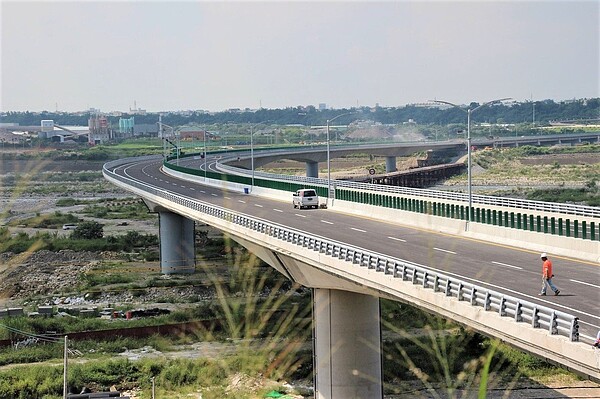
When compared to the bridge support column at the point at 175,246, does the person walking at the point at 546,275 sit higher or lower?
higher

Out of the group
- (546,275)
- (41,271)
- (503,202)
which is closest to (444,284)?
(546,275)

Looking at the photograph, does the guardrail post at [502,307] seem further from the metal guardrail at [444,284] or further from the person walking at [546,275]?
the person walking at [546,275]

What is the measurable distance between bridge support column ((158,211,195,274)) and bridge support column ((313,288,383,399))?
45513 millimetres

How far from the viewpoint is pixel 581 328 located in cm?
2395

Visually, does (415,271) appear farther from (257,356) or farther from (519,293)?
(257,356)

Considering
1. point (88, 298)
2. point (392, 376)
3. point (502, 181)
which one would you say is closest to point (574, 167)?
point (502, 181)

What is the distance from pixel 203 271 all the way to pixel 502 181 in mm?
93279

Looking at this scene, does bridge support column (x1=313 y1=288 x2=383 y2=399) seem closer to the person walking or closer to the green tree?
the person walking

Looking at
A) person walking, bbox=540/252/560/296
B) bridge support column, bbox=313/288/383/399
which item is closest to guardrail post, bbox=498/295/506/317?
person walking, bbox=540/252/560/296

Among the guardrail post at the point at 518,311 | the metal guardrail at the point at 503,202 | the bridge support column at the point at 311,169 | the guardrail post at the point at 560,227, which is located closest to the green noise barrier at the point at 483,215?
the guardrail post at the point at 560,227

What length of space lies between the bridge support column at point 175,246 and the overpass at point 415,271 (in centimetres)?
1852

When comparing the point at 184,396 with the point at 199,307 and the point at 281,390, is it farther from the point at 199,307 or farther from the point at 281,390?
the point at 199,307

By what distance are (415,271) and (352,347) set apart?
37.4 feet

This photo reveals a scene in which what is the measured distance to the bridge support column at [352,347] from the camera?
40.7m
